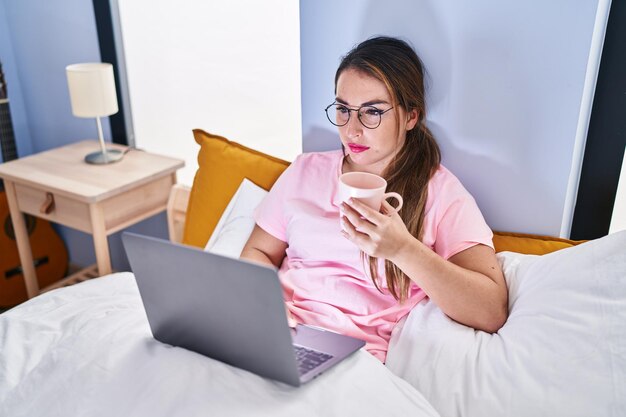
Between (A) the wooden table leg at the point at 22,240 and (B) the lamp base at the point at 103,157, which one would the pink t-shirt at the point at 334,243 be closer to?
(B) the lamp base at the point at 103,157

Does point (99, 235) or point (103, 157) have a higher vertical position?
point (103, 157)

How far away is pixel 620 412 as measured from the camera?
2.94 ft

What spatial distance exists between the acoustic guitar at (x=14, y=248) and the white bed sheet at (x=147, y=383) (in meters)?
1.39

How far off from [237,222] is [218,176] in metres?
0.18

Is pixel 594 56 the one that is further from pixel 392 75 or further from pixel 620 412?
pixel 620 412

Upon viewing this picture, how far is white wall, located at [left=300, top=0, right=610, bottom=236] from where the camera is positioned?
4.15 ft

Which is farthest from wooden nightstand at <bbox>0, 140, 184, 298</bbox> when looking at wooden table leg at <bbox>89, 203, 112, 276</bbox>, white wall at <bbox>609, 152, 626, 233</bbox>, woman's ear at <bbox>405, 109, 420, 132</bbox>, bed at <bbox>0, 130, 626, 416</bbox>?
white wall at <bbox>609, 152, 626, 233</bbox>

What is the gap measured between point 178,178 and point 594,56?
153 cm

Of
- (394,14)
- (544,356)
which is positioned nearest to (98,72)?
(394,14)

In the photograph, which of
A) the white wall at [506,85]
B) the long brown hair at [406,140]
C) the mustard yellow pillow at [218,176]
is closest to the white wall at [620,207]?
the white wall at [506,85]

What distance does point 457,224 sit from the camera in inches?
49.9

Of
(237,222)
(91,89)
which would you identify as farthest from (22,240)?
(237,222)

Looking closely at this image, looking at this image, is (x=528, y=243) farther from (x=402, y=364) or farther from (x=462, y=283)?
(x=402, y=364)

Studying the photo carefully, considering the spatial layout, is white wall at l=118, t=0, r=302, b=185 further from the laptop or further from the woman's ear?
the laptop
